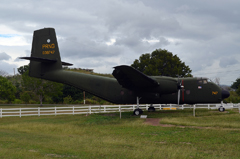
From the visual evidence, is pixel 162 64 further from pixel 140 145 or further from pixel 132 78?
pixel 140 145

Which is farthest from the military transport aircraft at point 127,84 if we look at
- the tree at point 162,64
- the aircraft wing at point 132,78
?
the tree at point 162,64

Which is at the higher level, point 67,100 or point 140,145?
point 67,100

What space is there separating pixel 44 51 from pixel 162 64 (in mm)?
26163

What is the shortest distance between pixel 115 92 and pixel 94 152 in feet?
44.9

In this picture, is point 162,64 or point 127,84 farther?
point 162,64

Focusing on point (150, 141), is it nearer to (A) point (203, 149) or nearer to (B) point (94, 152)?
(A) point (203, 149)

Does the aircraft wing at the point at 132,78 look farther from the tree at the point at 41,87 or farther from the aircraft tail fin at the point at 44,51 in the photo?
the tree at the point at 41,87

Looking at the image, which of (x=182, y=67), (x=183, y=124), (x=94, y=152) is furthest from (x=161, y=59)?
(x=94, y=152)

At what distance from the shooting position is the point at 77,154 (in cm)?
796

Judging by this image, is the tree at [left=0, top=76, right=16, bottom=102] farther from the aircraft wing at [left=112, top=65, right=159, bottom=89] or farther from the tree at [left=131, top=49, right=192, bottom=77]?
the aircraft wing at [left=112, top=65, right=159, bottom=89]

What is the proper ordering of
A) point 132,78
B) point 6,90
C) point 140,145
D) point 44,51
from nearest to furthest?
point 140,145, point 132,78, point 44,51, point 6,90

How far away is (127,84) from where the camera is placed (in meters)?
20.2

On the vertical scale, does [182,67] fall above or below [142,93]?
above

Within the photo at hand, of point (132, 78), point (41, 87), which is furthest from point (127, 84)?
point (41, 87)
